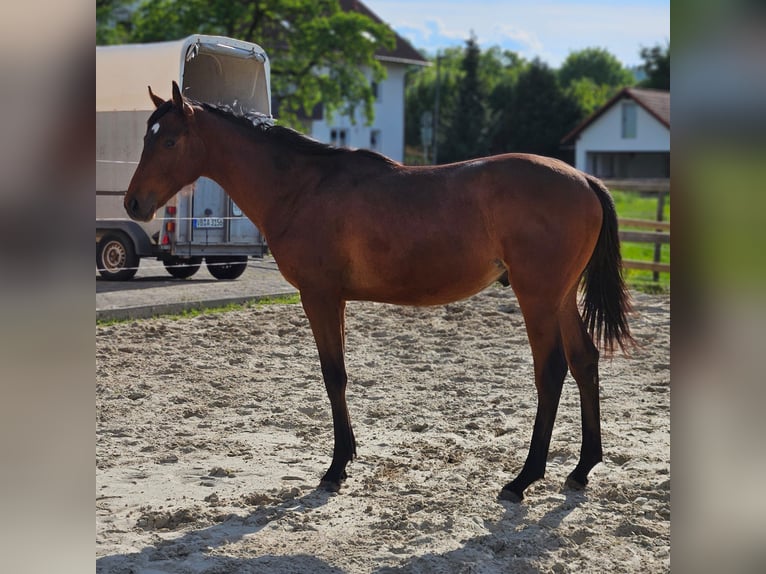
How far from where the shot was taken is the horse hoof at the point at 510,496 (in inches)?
159

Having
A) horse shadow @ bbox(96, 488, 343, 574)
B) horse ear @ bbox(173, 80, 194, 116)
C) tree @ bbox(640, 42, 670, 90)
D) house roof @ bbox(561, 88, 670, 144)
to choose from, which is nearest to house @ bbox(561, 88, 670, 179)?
house roof @ bbox(561, 88, 670, 144)

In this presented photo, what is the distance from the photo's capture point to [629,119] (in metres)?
47.3

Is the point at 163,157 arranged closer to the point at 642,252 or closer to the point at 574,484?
the point at 574,484

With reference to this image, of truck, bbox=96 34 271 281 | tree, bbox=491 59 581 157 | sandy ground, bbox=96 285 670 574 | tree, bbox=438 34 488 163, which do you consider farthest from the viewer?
tree, bbox=491 59 581 157

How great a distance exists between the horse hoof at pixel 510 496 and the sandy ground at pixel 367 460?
4cm

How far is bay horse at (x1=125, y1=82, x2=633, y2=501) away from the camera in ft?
13.5

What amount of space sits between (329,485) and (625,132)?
4632cm

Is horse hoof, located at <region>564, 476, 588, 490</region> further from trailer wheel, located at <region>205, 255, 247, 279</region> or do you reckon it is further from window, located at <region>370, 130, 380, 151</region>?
window, located at <region>370, 130, 380, 151</region>

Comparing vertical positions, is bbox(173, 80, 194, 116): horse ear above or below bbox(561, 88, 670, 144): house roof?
below

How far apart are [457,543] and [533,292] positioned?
1239 millimetres

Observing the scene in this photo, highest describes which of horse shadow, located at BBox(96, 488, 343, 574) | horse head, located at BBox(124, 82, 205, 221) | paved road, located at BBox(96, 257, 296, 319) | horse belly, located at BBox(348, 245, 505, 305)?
horse head, located at BBox(124, 82, 205, 221)

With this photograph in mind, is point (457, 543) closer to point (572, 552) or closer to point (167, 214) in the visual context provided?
point (572, 552)

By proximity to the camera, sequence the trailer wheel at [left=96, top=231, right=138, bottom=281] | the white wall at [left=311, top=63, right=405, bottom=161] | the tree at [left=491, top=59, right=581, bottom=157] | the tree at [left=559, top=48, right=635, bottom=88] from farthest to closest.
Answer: the tree at [left=559, top=48, right=635, bottom=88] < the tree at [left=491, top=59, right=581, bottom=157] < the white wall at [left=311, top=63, right=405, bottom=161] < the trailer wheel at [left=96, top=231, right=138, bottom=281]
